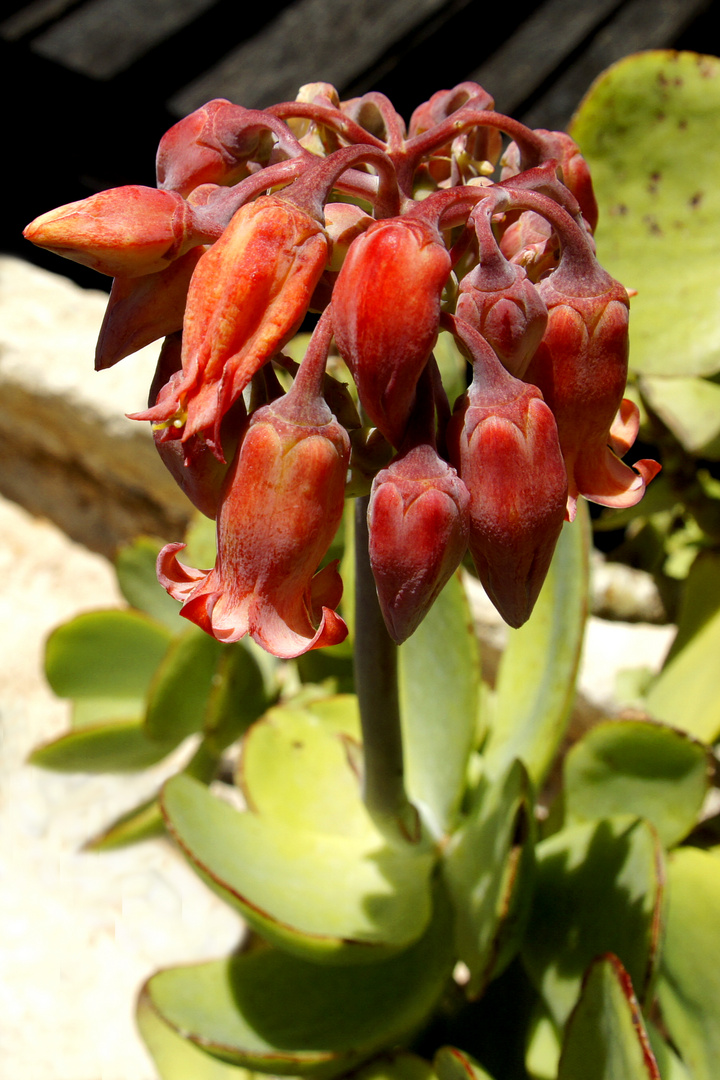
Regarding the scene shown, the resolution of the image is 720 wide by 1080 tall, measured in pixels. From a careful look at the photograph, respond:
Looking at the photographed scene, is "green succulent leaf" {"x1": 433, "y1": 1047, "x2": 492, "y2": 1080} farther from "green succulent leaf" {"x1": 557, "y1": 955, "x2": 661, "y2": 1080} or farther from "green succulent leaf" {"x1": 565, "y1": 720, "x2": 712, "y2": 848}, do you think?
"green succulent leaf" {"x1": 565, "y1": 720, "x2": 712, "y2": 848}

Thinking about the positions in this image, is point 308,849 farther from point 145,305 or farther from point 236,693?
point 145,305

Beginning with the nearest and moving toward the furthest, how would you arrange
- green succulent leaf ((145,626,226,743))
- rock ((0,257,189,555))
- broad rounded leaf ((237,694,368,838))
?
broad rounded leaf ((237,694,368,838)) < green succulent leaf ((145,626,226,743)) < rock ((0,257,189,555))

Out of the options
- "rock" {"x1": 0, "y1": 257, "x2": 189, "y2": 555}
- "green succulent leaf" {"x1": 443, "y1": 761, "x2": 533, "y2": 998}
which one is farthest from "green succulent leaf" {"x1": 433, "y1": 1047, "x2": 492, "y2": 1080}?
"rock" {"x1": 0, "y1": 257, "x2": 189, "y2": 555}

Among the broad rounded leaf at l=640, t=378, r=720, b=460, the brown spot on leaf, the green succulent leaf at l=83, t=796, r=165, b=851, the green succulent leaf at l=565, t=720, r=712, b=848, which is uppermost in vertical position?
the brown spot on leaf

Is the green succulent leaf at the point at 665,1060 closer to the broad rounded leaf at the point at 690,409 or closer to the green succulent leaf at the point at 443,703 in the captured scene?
the green succulent leaf at the point at 443,703

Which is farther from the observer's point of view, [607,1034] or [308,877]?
[308,877]

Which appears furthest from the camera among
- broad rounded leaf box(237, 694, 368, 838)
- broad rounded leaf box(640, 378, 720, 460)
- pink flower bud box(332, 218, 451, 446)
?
broad rounded leaf box(640, 378, 720, 460)

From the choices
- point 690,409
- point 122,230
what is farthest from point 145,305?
point 690,409
